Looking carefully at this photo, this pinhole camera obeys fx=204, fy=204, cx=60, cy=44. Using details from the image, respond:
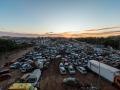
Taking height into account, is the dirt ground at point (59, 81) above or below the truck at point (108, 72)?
below

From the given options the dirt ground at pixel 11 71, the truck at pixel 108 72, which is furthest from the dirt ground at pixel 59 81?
the dirt ground at pixel 11 71

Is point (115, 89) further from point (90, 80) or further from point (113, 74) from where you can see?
→ point (90, 80)

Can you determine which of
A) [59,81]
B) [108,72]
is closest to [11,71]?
[59,81]

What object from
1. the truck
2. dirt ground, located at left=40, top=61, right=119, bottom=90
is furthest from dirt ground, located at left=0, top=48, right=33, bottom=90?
the truck

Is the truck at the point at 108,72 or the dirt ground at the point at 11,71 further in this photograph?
the dirt ground at the point at 11,71

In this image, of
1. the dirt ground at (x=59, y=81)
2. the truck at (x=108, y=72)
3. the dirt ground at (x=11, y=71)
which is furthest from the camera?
the dirt ground at (x=11, y=71)

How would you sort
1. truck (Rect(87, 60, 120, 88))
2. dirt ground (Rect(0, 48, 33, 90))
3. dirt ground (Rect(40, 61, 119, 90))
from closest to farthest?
truck (Rect(87, 60, 120, 88)), dirt ground (Rect(40, 61, 119, 90)), dirt ground (Rect(0, 48, 33, 90))

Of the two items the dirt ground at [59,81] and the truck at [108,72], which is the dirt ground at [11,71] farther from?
the truck at [108,72]

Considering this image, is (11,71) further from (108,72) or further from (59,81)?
(108,72)

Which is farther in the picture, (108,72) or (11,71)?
(11,71)

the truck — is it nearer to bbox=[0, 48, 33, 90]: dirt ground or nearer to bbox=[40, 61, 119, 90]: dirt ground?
bbox=[40, 61, 119, 90]: dirt ground

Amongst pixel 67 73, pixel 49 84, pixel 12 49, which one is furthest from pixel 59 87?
pixel 12 49
